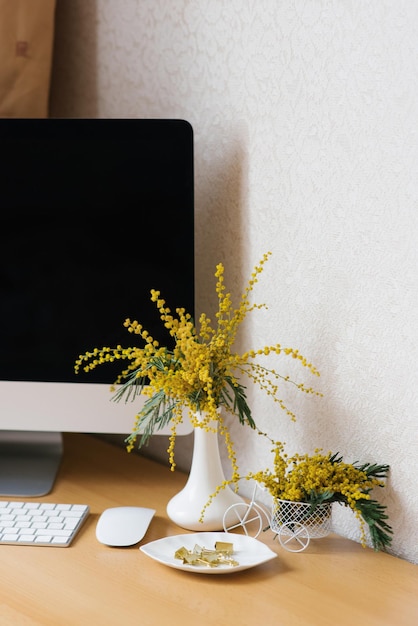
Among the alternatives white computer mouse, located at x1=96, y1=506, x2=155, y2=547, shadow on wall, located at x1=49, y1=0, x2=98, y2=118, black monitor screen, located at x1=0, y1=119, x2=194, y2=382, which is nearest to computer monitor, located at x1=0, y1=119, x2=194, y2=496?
black monitor screen, located at x1=0, y1=119, x2=194, y2=382

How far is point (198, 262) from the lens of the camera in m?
1.14

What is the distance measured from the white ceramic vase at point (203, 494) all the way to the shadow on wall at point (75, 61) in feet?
2.28

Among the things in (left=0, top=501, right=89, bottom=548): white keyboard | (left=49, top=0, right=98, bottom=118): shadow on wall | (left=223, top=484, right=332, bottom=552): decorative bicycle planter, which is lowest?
(left=0, top=501, right=89, bottom=548): white keyboard

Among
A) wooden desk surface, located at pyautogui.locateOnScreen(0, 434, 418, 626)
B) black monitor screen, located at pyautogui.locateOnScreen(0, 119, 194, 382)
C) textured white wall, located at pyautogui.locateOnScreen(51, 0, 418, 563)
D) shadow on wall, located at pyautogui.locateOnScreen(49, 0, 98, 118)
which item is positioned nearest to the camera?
wooden desk surface, located at pyautogui.locateOnScreen(0, 434, 418, 626)

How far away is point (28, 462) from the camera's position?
3.76 ft

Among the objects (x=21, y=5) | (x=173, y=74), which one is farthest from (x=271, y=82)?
(x=21, y=5)

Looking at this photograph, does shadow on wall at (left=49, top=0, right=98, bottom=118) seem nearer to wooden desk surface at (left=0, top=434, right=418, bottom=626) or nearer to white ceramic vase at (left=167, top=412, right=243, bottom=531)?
white ceramic vase at (left=167, top=412, right=243, bottom=531)

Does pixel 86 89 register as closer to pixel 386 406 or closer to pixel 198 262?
pixel 198 262

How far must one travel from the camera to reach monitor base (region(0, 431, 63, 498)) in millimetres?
1053

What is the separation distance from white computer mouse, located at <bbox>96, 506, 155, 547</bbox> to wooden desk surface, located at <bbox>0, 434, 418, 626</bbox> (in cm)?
1

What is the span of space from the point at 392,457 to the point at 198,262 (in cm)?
44

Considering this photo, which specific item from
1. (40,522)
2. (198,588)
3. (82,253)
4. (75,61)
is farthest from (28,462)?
(75,61)

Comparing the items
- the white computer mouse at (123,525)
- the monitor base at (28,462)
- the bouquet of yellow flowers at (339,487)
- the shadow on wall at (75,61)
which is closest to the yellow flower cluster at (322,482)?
the bouquet of yellow flowers at (339,487)

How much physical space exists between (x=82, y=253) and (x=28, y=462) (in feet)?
1.12
